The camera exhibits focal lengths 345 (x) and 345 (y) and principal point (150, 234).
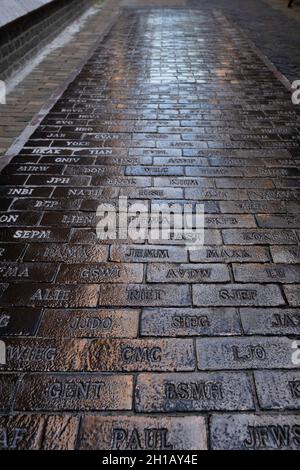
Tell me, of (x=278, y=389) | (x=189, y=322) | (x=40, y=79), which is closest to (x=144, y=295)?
(x=189, y=322)

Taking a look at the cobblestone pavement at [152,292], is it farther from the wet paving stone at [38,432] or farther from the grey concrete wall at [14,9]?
the grey concrete wall at [14,9]

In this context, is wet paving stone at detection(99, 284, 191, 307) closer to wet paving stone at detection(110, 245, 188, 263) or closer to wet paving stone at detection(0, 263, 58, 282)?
wet paving stone at detection(110, 245, 188, 263)

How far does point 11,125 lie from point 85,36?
5.61 m

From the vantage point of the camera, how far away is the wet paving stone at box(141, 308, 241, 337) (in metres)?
2.02

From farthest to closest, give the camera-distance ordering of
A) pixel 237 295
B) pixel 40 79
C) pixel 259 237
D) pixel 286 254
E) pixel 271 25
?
pixel 271 25
pixel 40 79
pixel 259 237
pixel 286 254
pixel 237 295

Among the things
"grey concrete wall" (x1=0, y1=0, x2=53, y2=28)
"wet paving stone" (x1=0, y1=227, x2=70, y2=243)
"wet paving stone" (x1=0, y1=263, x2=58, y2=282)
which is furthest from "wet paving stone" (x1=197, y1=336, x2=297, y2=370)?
"grey concrete wall" (x1=0, y1=0, x2=53, y2=28)

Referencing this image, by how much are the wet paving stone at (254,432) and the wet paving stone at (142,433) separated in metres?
0.07

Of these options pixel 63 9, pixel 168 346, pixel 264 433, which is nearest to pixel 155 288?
pixel 168 346

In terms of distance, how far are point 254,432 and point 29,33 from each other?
7.42 metres

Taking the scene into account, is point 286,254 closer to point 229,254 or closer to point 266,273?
point 266,273

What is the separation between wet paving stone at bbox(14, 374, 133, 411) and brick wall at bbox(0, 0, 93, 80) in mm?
5226

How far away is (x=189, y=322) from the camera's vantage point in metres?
2.08

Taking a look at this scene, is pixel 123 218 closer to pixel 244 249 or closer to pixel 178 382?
pixel 244 249

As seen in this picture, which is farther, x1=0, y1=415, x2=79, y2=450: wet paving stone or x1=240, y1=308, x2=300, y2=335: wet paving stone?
x1=240, y1=308, x2=300, y2=335: wet paving stone
